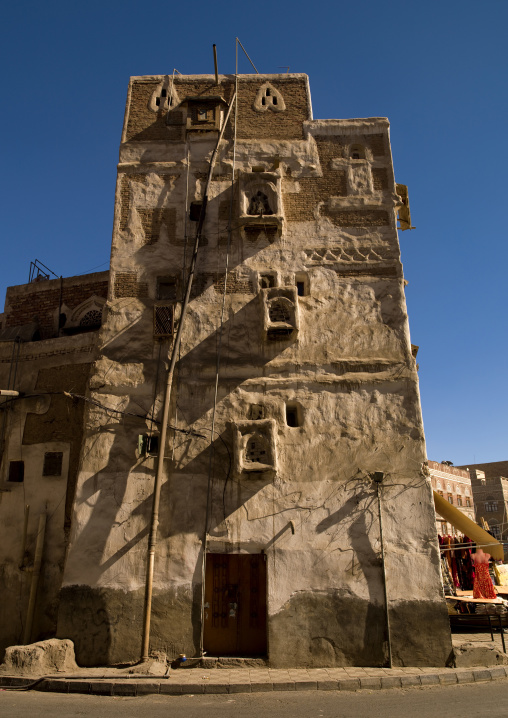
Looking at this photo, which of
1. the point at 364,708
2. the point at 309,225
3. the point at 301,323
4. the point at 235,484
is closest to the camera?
the point at 364,708

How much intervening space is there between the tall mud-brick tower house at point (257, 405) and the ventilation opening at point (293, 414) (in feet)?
0.24

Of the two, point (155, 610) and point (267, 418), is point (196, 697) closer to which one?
point (155, 610)

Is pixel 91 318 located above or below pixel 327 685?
above

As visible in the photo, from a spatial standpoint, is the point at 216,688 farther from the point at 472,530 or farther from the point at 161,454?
the point at 472,530

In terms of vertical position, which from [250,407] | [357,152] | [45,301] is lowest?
[250,407]

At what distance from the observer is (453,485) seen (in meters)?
43.4


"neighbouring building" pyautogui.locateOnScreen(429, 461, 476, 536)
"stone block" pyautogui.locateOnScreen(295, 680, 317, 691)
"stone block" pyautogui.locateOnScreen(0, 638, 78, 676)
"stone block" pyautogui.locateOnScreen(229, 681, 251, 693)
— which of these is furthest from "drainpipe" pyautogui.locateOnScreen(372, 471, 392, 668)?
"neighbouring building" pyautogui.locateOnScreen(429, 461, 476, 536)

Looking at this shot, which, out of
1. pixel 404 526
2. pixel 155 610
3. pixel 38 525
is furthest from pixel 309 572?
pixel 38 525

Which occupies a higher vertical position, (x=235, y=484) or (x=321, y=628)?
(x=235, y=484)

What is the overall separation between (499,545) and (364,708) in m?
7.01

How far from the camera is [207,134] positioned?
14.1 meters

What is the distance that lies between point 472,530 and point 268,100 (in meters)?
12.1

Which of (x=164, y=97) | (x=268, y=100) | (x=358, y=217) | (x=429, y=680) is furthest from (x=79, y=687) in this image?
(x=268, y=100)

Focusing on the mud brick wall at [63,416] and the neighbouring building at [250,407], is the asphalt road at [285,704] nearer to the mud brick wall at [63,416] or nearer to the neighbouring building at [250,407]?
the neighbouring building at [250,407]
